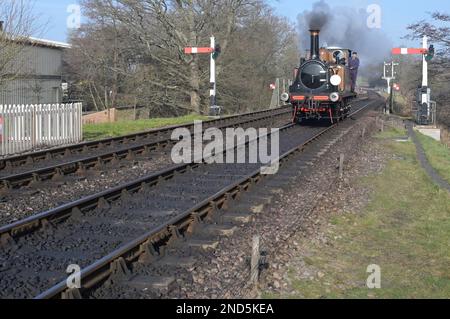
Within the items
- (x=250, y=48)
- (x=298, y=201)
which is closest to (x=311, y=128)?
(x=298, y=201)

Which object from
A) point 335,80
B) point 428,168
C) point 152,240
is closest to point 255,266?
point 152,240

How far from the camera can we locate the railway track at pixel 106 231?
5555mm

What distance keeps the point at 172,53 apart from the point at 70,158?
22359 mm

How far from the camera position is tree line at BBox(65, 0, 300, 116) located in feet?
108

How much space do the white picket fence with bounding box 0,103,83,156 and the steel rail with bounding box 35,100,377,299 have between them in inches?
286

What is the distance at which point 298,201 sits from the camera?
9477 mm

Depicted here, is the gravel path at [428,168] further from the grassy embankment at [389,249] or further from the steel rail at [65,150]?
the steel rail at [65,150]

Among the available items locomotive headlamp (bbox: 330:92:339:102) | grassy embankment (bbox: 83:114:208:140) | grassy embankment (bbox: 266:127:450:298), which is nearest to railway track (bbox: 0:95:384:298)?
grassy embankment (bbox: 266:127:450:298)

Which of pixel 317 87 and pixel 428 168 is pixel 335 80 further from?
pixel 428 168

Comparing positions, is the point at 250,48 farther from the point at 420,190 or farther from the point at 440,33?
the point at 420,190

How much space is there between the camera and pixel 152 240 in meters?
6.58

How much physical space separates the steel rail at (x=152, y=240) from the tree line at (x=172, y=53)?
24.0 m

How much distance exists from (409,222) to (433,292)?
Result: 3.04 metres

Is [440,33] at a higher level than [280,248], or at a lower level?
higher
